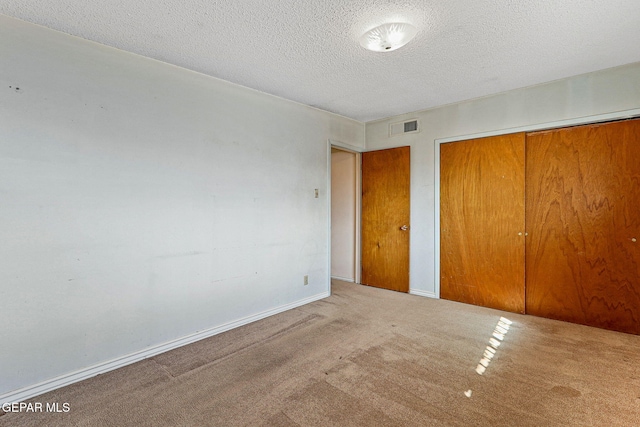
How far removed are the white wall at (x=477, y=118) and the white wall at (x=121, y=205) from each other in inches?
74.6

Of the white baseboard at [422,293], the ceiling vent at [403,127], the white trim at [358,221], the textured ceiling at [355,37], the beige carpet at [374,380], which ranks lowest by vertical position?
the beige carpet at [374,380]

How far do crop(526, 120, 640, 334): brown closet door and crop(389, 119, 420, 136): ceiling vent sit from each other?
1.38 meters

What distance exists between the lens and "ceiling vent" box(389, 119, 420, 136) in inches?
165

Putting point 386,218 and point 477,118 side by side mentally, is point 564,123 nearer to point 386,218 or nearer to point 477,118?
point 477,118

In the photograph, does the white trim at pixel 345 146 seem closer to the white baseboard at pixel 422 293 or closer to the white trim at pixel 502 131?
the white trim at pixel 502 131

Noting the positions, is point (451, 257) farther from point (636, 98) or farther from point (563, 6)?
point (563, 6)

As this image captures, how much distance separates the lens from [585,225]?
10.1 feet

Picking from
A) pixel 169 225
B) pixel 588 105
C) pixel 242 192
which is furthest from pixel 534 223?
pixel 169 225

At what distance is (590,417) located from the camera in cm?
175

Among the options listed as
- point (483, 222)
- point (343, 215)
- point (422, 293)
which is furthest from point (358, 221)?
point (483, 222)

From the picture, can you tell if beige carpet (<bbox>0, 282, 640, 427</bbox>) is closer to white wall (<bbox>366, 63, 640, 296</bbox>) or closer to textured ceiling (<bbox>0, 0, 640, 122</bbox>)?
white wall (<bbox>366, 63, 640, 296</bbox>)

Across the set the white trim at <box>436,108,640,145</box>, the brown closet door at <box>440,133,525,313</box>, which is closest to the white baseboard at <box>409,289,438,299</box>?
the brown closet door at <box>440,133,525,313</box>

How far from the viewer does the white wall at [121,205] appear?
6.52ft

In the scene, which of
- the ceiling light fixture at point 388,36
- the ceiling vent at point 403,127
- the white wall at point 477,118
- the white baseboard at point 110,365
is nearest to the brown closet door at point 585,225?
the white wall at point 477,118
